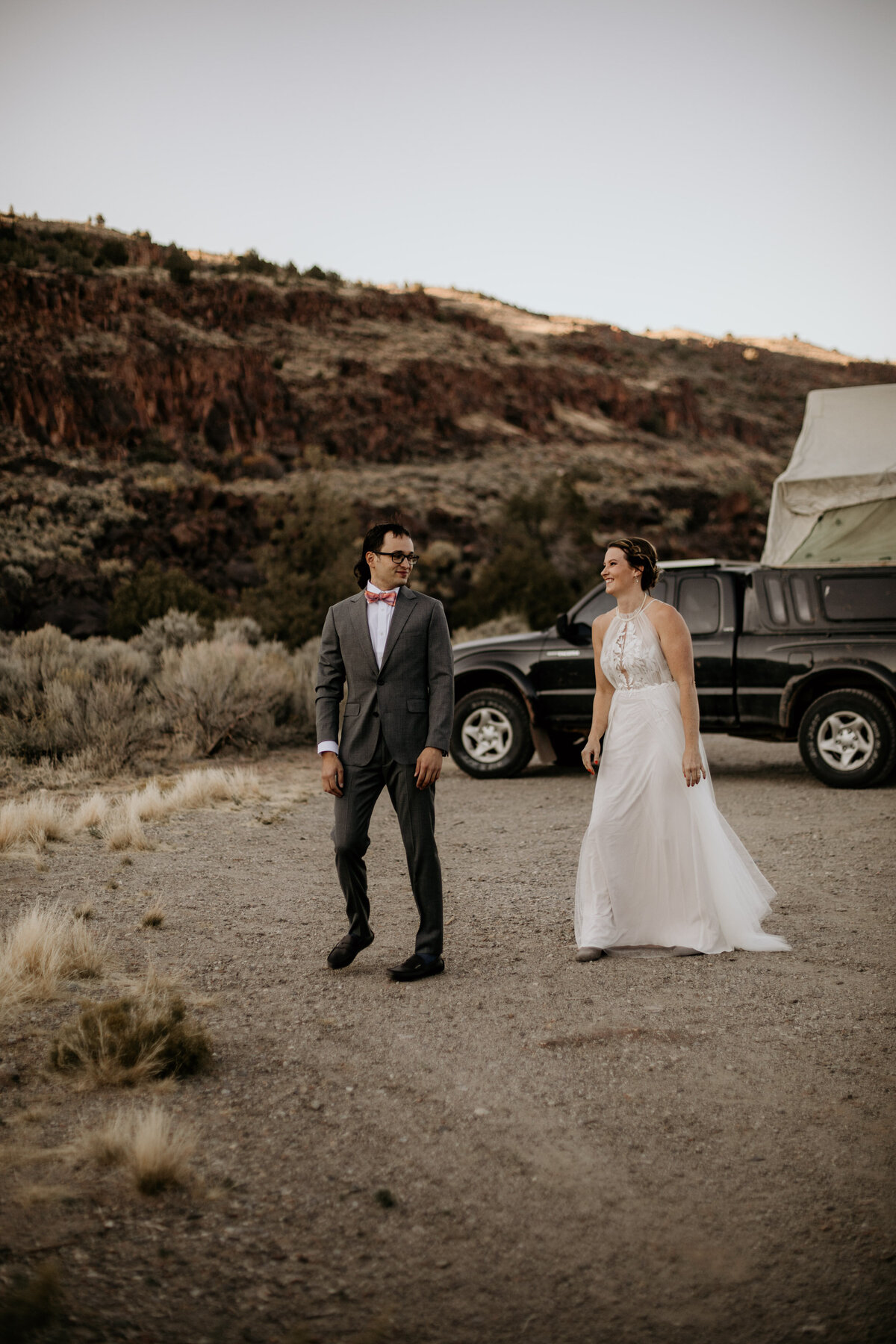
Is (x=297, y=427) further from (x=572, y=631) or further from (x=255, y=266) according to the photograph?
(x=572, y=631)

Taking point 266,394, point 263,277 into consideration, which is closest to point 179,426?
point 266,394

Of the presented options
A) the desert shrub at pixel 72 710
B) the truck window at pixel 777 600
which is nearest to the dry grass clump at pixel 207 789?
the desert shrub at pixel 72 710

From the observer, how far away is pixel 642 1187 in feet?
9.80

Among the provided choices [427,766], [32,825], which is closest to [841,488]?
[32,825]

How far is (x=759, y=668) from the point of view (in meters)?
10.1

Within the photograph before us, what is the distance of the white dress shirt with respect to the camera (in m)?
4.81

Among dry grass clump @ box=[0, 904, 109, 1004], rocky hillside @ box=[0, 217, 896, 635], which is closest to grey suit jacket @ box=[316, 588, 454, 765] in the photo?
dry grass clump @ box=[0, 904, 109, 1004]

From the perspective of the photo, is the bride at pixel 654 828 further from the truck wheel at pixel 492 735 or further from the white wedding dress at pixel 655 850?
the truck wheel at pixel 492 735

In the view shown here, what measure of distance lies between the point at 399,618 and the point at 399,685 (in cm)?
30

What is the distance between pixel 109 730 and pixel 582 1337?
10.1m

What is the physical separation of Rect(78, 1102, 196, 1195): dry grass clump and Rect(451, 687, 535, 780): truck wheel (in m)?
7.82

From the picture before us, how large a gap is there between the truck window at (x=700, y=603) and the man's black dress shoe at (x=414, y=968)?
6.23m

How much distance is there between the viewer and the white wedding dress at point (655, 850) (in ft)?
17.2

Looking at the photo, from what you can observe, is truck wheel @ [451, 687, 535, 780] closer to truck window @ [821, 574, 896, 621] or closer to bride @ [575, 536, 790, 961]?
truck window @ [821, 574, 896, 621]
